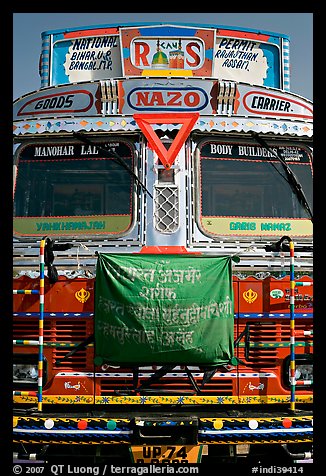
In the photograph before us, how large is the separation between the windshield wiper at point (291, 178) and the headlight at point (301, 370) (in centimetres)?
129

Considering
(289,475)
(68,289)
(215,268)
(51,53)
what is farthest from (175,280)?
(51,53)

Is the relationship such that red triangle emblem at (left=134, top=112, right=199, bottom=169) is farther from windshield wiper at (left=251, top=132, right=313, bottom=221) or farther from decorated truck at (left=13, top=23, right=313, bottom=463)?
windshield wiper at (left=251, top=132, right=313, bottom=221)

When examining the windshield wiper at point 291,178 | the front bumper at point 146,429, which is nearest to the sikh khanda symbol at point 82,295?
the front bumper at point 146,429

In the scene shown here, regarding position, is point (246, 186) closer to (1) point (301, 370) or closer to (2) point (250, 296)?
Result: (2) point (250, 296)

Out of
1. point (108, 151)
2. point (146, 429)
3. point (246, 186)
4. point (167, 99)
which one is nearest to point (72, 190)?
point (108, 151)

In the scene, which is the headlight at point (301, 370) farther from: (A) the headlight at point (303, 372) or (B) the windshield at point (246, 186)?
(B) the windshield at point (246, 186)

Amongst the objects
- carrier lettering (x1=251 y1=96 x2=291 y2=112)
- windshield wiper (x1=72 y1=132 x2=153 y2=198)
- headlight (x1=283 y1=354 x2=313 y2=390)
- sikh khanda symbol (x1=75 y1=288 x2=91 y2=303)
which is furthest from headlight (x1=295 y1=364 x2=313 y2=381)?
carrier lettering (x1=251 y1=96 x2=291 y2=112)

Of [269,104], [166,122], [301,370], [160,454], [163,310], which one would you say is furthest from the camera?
[269,104]

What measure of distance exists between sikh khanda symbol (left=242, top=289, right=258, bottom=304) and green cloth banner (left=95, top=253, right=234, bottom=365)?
186mm

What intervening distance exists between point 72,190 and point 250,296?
1844 millimetres

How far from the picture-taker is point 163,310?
452 centimetres

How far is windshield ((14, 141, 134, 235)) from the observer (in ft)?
16.9

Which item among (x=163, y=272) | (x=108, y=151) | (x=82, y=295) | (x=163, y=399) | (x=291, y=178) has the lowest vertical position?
(x=163, y=399)

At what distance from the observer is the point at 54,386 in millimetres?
4680
